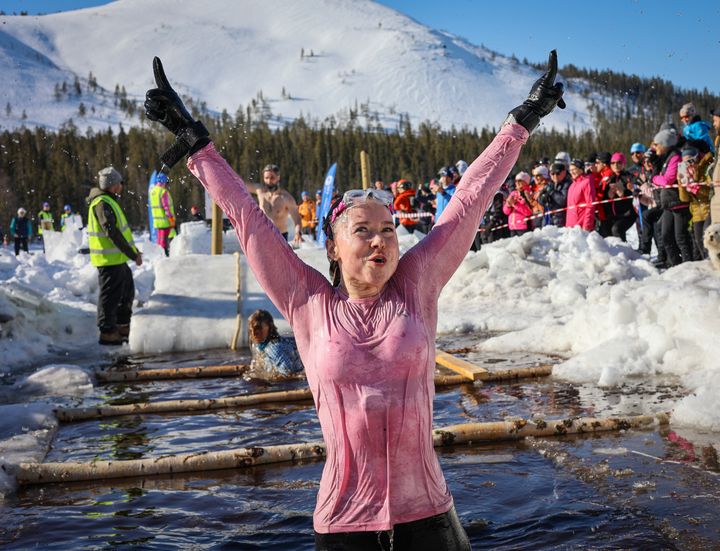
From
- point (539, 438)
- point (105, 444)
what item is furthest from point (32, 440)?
point (539, 438)

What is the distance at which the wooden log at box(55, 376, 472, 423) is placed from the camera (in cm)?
594

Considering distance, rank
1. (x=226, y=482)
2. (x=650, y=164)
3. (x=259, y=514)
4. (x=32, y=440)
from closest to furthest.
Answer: (x=259, y=514)
(x=226, y=482)
(x=32, y=440)
(x=650, y=164)

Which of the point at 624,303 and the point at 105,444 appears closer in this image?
the point at 105,444

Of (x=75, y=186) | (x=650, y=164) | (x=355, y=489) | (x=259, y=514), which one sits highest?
(x=75, y=186)

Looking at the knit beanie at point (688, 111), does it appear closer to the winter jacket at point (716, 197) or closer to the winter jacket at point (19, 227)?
the winter jacket at point (716, 197)

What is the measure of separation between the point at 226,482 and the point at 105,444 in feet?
4.37

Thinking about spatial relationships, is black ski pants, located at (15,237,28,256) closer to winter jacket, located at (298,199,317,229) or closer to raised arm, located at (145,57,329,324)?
winter jacket, located at (298,199,317,229)

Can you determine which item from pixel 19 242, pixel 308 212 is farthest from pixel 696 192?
pixel 19 242

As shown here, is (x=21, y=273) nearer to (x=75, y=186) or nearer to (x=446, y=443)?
(x=446, y=443)

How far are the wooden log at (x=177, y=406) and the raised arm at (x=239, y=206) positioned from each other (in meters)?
3.96

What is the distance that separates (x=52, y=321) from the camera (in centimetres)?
1105

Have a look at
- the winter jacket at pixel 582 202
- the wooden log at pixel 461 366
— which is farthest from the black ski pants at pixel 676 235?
the wooden log at pixel 461 366

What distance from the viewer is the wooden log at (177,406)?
594 centimetres

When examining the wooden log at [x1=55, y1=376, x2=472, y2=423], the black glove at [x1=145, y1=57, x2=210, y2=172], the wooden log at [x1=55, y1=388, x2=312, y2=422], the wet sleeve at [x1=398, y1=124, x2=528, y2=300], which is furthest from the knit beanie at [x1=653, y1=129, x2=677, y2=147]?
the black glove at [x1=145, y1=57, x2=210, y2=172]
